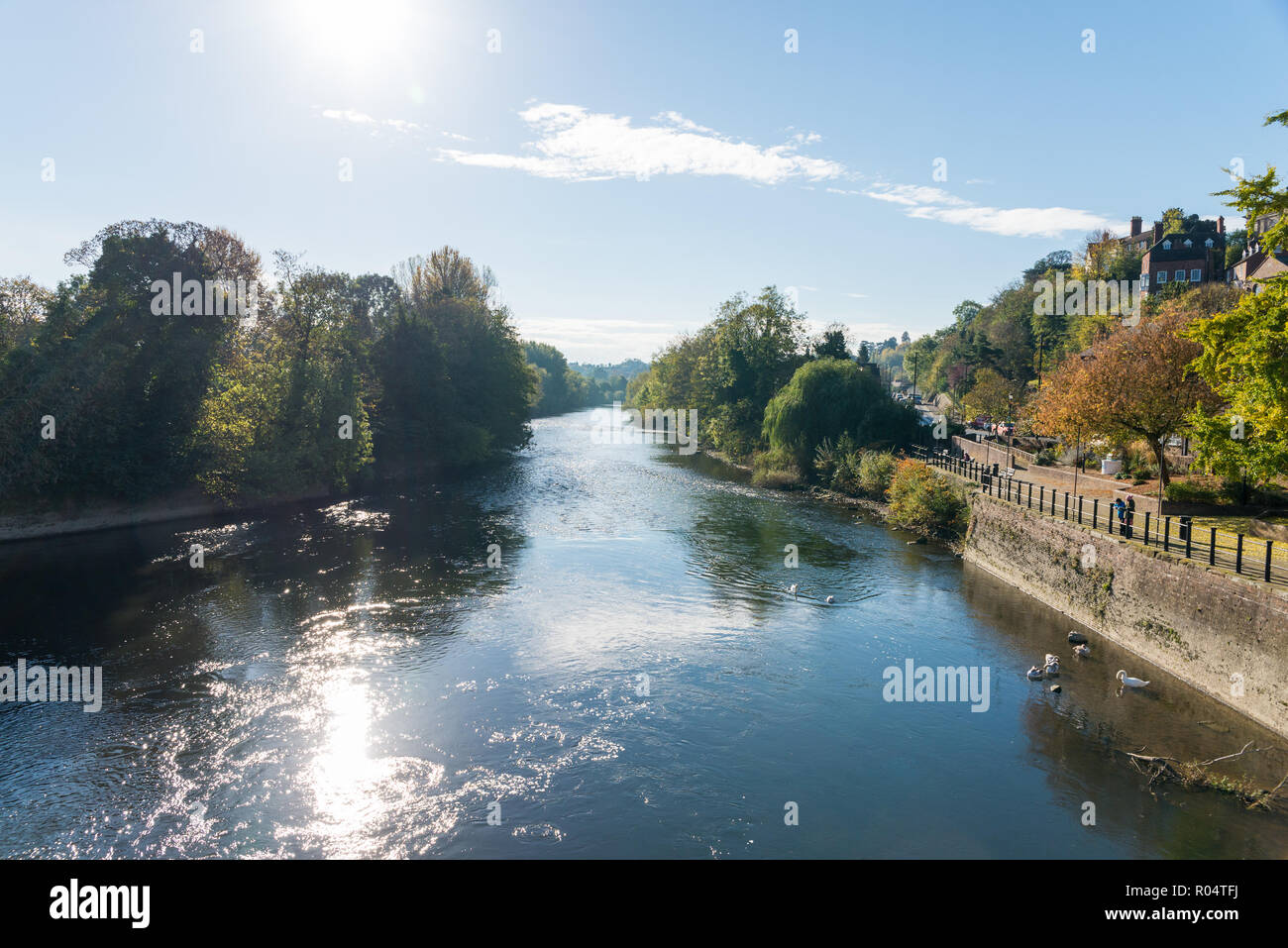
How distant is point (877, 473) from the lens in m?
43.5

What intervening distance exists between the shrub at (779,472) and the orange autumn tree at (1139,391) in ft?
77.6

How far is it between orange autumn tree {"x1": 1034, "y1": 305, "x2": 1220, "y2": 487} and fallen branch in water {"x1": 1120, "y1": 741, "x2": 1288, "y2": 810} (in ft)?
46.3

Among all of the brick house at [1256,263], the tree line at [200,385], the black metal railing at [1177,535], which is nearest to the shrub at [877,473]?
the black metal railing at [1177,535]

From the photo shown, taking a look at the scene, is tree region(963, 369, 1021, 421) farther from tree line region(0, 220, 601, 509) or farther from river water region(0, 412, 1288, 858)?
tree line region(0, 220, 601, 509)

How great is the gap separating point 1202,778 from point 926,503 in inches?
899

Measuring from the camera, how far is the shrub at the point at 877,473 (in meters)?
43.1

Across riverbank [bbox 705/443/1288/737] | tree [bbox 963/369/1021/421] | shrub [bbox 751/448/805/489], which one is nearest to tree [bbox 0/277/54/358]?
shrub [bbox 751/448/805/489]

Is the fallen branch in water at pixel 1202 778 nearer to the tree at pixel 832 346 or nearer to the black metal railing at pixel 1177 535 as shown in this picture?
the black metal railing at pixel 1177 535

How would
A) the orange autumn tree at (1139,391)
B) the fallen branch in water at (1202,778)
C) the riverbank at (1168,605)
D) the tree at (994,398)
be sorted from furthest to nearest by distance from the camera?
1. the tree at (994,398)
2. the orange autumn tree at (1139,391)
3. the riverbank at (1168,605)
4. the fallen branch in water at (1202,778)
